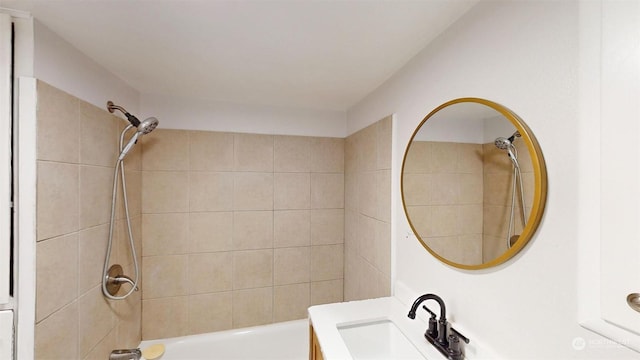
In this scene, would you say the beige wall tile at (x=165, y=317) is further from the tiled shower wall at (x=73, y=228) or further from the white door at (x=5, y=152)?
the white door at (x=5, y=152)

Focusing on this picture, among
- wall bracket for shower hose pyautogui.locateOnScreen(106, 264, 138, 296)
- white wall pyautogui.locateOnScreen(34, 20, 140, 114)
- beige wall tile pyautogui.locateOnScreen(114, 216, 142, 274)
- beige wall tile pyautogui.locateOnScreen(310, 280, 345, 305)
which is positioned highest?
white wall pyautogui.locateOnScreen(34, 20, 140, 114)

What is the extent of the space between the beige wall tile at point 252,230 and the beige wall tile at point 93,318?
0.87 meters

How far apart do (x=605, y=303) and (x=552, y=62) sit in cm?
60

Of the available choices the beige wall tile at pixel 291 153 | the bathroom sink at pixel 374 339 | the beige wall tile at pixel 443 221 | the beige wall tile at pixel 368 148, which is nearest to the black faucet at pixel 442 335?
the bathroom sink at pixel 374 339

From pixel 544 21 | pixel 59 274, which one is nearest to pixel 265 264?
pixel 59 274

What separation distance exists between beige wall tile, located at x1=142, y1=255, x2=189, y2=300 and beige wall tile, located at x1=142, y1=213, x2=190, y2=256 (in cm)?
5

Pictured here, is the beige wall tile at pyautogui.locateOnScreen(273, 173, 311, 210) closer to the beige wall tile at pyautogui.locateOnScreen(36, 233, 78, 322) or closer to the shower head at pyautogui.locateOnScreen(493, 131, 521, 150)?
the beige wall tile at pyautogui.locateOnScreen(36, 233, 78, 322)

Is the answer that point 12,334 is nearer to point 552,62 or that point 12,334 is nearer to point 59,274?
point 59,274

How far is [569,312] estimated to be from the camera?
67cm

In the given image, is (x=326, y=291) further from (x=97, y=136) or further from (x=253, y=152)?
(x=97, y=136)

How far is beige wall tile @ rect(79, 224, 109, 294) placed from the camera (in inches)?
51.3

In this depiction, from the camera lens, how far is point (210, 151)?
212 cm

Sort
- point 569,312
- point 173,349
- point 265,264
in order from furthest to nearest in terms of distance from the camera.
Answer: point 265,264 → point 173,349 → point 569,312

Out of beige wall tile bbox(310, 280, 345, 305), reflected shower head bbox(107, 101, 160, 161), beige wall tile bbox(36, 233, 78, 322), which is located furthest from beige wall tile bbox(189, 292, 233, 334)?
reflected shower head bbox(107, 101, 160, 161)
